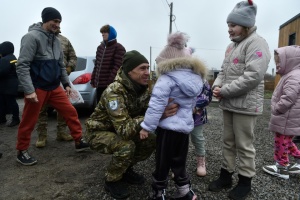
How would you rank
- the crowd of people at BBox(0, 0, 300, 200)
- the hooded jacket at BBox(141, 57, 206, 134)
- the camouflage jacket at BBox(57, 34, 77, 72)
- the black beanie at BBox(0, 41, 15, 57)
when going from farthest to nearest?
1. the black beanie at BBox(0, 41, 15, 57)
2. the camouflage jacket at BBox(57, 34, 77, 72)
3. the crowd of people at BBox(0, 0, 300, 200)
4. the hooded jacket at BBox(141, 57, 206, 134)

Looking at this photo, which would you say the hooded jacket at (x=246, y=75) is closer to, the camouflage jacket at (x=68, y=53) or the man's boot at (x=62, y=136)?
the man's boot at (x=62, y=136)

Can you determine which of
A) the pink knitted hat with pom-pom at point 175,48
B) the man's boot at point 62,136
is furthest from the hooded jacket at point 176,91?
the man's boot at point 62,136

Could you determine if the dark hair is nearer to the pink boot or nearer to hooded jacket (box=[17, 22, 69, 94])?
hooded jacket (box=[17, 22, 69, 94])

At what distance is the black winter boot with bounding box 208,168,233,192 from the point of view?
2.69 metres

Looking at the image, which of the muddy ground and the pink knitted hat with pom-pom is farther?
the muddy ground

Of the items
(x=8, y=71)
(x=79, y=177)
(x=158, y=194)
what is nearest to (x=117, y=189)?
(x=158, y=194)

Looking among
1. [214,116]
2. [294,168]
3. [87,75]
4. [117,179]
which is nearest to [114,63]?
[87,75]

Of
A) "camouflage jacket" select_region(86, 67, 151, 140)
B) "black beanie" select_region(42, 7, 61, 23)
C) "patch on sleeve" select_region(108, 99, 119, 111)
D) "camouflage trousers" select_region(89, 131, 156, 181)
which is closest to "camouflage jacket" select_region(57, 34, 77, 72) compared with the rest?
"black beanie" select_region(42, 7, 61, 23)

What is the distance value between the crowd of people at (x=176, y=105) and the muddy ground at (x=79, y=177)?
0.12 meters

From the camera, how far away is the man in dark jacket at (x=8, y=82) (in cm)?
566

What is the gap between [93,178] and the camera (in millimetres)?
2982

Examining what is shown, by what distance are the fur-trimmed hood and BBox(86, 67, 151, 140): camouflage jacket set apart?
0.43 meters

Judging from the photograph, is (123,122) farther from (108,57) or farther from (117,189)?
(108,57)

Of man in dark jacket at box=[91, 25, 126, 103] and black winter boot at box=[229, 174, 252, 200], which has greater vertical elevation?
man in dark jacket at box=[91, 25, 126, 103]
